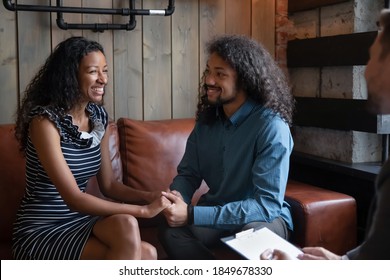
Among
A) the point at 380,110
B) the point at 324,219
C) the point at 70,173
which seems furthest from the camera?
the point at 324,219

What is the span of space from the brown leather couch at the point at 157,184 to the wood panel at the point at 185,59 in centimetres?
22

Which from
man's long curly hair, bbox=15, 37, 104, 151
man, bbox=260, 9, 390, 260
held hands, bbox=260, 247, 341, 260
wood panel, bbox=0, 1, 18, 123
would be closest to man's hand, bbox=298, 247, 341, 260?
held hands, bbox=260, 247, 341, 260

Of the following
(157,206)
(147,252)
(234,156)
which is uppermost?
(234,156)

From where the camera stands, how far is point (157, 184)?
1765 mm

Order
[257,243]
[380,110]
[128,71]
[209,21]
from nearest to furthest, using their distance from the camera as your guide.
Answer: [380,110] < [257,243] < [128,71] < [209,21]

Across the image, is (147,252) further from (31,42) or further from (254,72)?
(31,42)

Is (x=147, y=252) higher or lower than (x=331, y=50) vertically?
lower

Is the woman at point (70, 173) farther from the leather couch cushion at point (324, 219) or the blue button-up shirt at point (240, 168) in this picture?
the leather couch cushion at point (324, 219)

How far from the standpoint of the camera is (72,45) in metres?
1.43

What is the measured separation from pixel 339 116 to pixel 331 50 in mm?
229

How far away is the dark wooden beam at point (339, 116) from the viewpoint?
1660 millimetres

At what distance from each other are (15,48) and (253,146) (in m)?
0.91

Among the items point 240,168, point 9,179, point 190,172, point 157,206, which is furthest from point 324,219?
point 9,179

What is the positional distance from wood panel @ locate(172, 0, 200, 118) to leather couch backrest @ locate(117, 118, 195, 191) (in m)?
0.28
